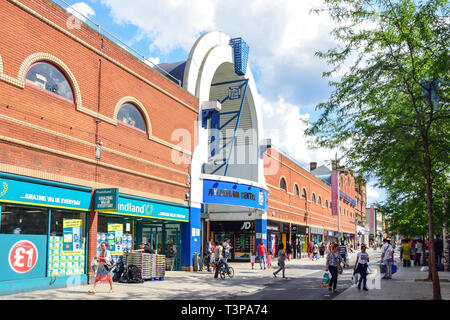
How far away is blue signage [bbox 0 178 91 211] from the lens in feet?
41.5

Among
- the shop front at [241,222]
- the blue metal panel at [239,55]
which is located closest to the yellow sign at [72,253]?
the shop front at [241,222]

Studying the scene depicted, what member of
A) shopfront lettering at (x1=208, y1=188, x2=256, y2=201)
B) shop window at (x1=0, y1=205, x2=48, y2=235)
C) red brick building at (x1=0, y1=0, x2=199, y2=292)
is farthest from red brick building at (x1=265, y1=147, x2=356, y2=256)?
shop window at (x1=0, y1=205, x2=48, y2=235)

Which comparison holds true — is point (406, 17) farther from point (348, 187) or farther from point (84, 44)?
point (348, 187)

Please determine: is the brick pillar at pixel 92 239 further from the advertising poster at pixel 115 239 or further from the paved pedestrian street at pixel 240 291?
the advertising poster at pixel 115 239

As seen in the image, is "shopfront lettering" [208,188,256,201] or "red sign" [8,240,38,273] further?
"shopfront lettering" [208,188,256,201]

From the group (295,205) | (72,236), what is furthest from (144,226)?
(295,205)

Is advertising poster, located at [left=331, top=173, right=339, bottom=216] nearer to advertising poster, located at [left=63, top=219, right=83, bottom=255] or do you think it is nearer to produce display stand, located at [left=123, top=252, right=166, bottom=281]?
produce display stand, located at [left=123, top=252, right=166, bottom=281]

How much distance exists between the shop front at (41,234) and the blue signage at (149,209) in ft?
6.52

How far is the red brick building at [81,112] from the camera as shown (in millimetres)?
13227

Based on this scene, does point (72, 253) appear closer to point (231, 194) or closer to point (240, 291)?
point (240, 291)

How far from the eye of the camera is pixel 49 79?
14.7 meters

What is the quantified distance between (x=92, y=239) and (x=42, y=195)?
10.0 ft

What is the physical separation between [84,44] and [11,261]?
811cm

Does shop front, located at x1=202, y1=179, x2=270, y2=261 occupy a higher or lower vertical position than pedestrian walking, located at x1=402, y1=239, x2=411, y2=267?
higher
